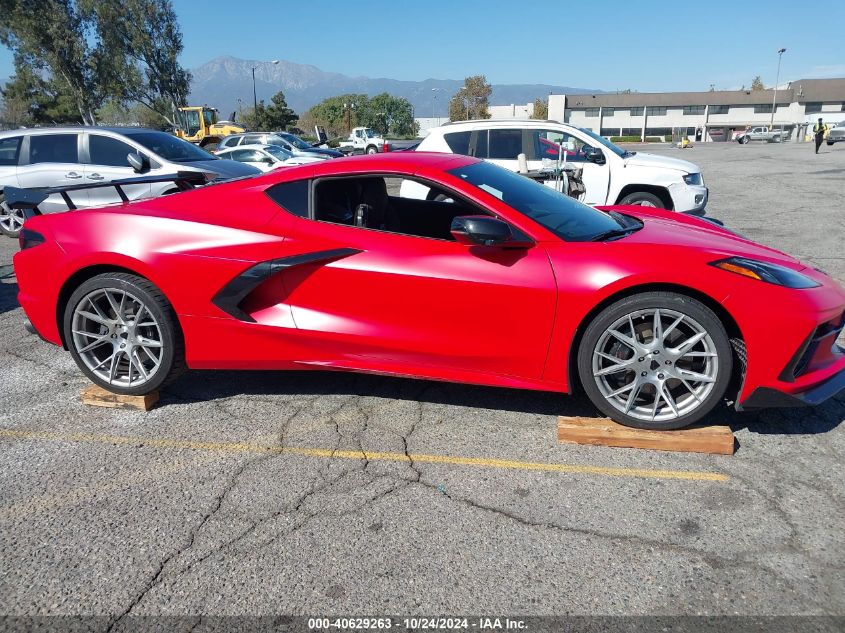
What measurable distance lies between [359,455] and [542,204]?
73.2 inches

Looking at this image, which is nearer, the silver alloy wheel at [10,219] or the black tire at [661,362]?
the black tire at [661,362]

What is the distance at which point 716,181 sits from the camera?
18.2 m

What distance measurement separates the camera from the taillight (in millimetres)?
3941

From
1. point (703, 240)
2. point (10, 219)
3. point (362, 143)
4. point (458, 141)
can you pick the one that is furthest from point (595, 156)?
point (362, 143)

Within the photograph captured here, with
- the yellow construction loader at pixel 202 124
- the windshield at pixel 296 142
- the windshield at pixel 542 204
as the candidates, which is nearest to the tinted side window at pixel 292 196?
the windshield at pixel 542 204

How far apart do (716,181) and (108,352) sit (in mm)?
18390

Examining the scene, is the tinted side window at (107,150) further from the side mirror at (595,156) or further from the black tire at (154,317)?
the side mirror at (595,156)

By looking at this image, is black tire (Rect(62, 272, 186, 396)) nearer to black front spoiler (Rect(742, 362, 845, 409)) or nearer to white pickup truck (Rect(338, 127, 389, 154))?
black front spoiler (Rect(742, 362, 845, 409))

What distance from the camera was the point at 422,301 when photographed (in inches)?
132

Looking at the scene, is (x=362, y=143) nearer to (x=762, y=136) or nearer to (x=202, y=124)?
(x=202, y=124)

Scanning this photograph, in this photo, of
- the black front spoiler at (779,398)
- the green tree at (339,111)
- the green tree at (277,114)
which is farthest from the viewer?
the green tree at (339,111)

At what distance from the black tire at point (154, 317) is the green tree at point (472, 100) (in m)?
96.5

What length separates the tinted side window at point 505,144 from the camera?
9.19 metres

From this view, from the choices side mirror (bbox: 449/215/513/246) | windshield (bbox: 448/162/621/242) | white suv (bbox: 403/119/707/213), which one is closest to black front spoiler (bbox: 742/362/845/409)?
windshield (bbox: 448/162/621/242)
